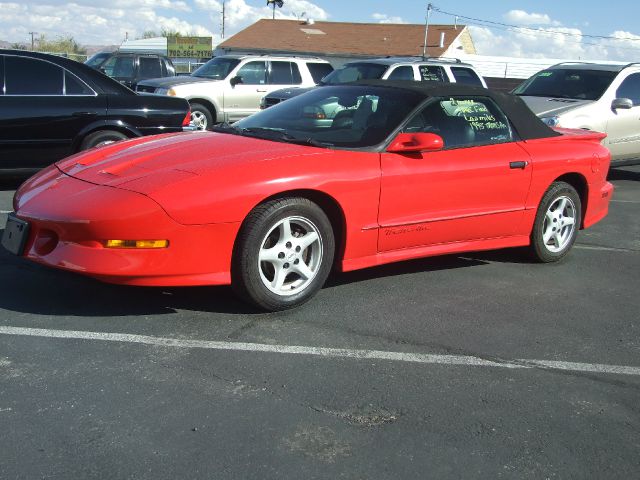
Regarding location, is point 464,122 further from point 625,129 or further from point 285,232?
point 625,129

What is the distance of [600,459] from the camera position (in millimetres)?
3057

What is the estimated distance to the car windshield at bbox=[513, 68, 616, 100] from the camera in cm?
1105

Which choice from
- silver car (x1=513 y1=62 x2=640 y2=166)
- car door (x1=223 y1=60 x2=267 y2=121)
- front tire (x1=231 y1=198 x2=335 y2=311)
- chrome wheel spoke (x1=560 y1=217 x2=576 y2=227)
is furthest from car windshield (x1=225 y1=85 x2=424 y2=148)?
car door (x1=223 y1=60 x2=267 y2=121)

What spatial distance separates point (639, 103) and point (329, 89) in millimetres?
6984

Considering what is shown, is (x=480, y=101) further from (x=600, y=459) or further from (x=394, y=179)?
(x=600, y=459)

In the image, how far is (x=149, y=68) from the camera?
19531 mm

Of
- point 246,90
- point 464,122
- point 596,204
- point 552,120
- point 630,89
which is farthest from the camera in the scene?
point 246,90

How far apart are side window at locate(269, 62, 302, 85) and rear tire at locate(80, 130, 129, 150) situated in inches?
339

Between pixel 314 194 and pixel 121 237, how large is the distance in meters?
1.22

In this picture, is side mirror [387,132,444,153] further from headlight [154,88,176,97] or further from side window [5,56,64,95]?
headlight [154,88,176,97]

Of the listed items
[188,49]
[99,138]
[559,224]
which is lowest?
[559,224]

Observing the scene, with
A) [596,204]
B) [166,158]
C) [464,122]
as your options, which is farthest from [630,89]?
[166,158]

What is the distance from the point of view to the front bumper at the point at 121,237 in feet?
13.4

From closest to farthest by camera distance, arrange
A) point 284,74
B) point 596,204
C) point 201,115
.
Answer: point 596,204, point 201,115, point 284,74
